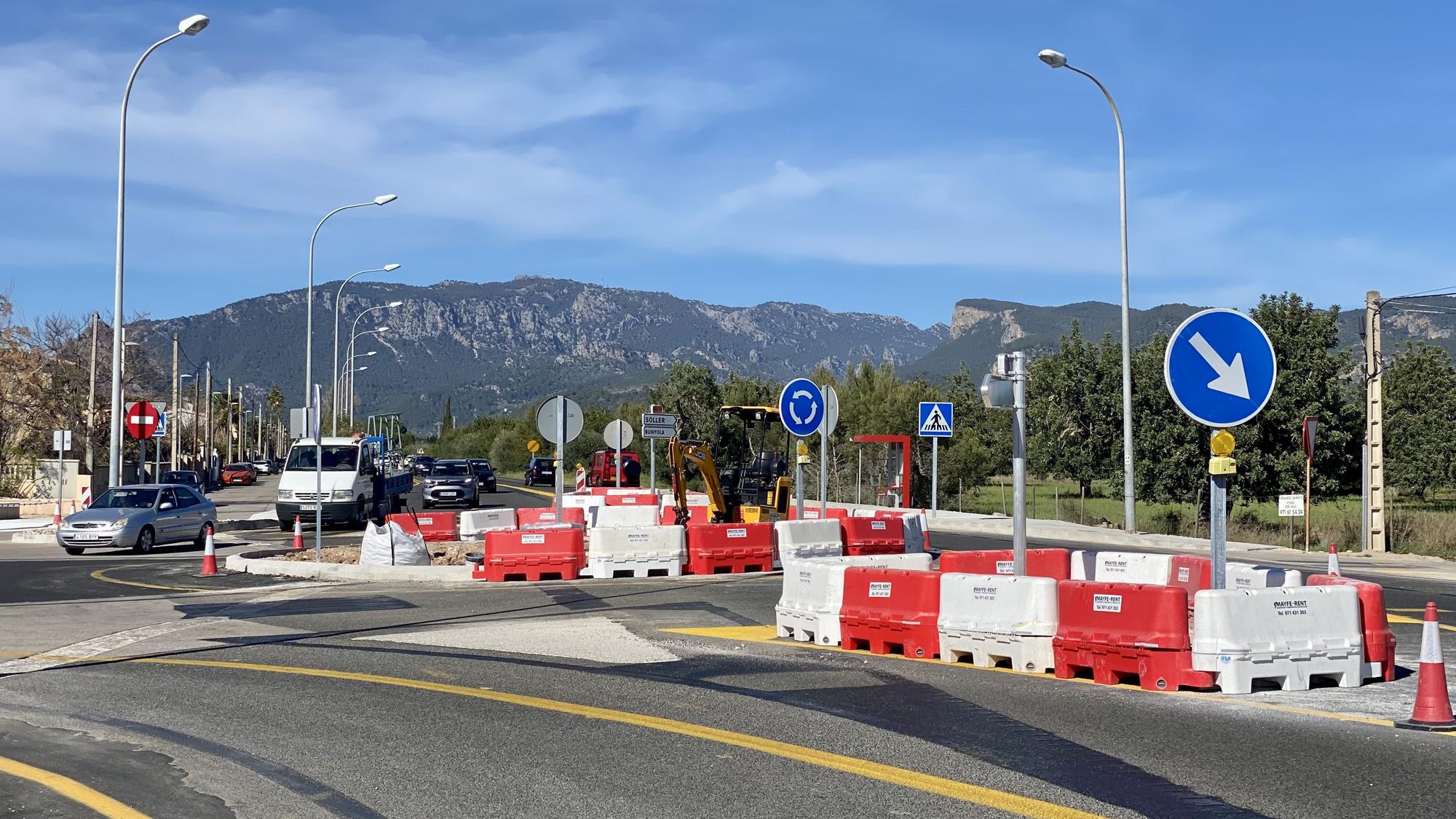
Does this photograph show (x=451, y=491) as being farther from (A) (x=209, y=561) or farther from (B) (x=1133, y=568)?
(B) (x=1133, y=568)

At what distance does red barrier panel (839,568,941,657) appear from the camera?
1118 centimetres

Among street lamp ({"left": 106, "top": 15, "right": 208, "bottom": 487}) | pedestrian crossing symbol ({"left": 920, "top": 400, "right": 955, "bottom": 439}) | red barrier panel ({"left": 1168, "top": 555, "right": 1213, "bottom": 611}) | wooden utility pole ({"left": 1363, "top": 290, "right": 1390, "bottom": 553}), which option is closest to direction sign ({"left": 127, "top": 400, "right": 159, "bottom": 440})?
street lamp ({"left": 106, "top": 15, "right": 208, "bottom": 487})

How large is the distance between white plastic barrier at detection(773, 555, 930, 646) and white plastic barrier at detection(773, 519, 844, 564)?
22.1 ft

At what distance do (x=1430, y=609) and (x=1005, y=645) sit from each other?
316 centimetres

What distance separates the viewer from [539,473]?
72.2 metres

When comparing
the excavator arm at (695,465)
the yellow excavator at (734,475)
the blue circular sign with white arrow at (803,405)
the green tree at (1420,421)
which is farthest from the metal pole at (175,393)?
the green tree at (1420,421)

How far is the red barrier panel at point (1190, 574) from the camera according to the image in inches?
541

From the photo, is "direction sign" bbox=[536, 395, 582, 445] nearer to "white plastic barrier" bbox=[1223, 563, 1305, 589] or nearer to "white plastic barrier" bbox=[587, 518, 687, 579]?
"white plastic barrier" bbox=[587, 518, 687, 579]

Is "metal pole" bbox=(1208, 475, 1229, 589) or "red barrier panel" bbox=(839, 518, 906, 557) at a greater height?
"metal pole" bbox=(1208, 475, 1229, 589)

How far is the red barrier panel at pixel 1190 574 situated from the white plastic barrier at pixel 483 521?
14.6 m

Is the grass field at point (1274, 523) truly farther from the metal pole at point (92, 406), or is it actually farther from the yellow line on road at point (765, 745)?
the metal pole at point (92, 406)

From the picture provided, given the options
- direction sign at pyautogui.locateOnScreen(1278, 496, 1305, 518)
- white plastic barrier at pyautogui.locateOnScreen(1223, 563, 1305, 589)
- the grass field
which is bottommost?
the grass field

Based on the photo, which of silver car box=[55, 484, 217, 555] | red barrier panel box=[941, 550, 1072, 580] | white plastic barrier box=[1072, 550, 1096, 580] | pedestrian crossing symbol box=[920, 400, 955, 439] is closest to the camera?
red barrier panel box=[941, 550, 1072, 580]

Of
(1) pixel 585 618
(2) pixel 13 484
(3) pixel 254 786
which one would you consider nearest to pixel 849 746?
(3) pixel 254 786
